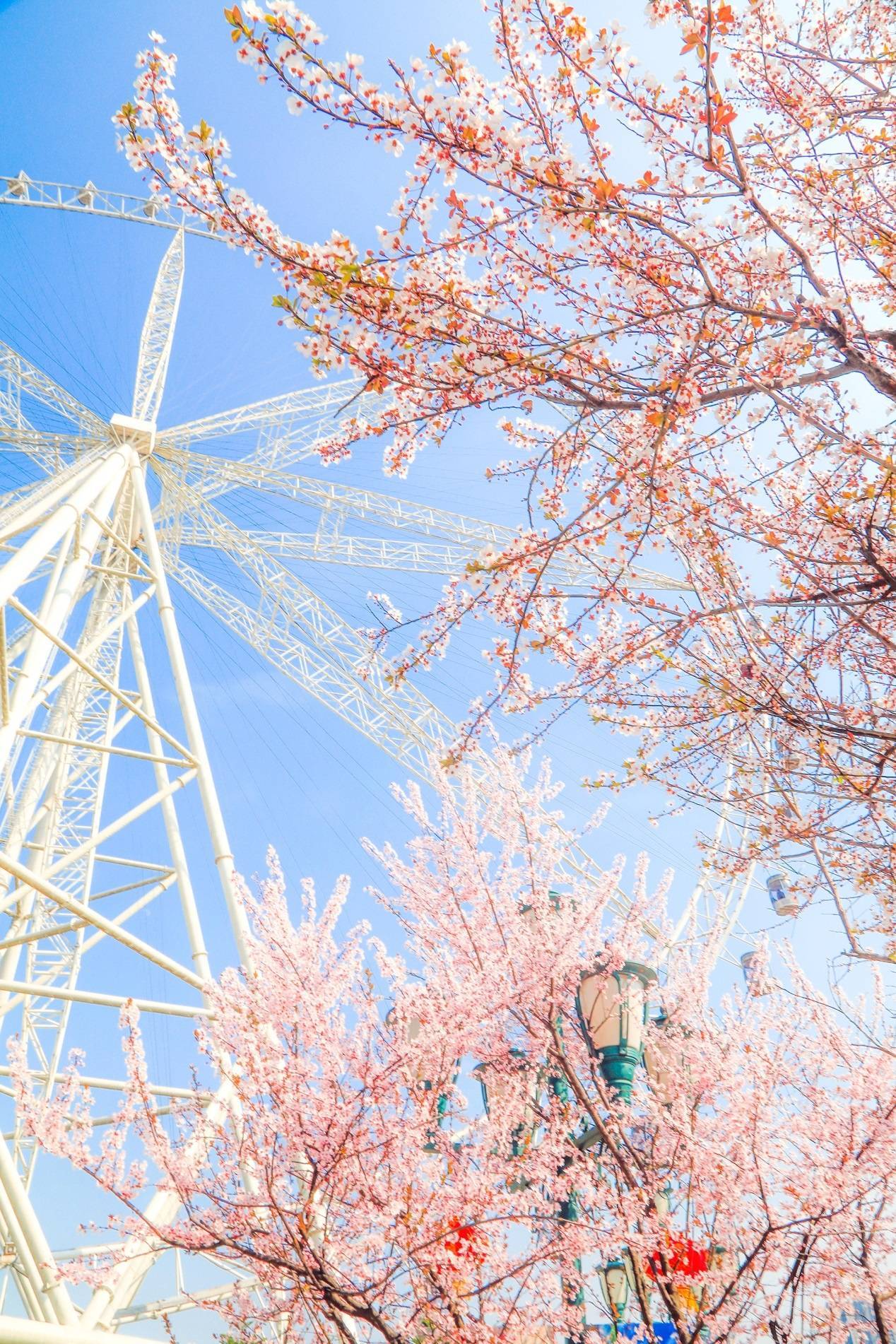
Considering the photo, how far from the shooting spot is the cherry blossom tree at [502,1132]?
12.8 ft

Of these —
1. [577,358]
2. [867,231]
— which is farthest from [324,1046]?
[867,231]

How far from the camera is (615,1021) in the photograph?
19.1ft

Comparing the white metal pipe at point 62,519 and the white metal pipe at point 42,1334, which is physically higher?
the white metal pipe at point 62,519

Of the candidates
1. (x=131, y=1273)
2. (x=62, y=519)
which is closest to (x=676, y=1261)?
(x=131, y=1273)

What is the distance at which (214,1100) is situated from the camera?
4.73 metres

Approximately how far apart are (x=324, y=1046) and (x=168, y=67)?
4.63 metres

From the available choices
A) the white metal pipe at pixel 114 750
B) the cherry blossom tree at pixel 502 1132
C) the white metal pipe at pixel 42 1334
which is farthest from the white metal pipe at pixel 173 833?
the white metal pipe at pixel 42 1334

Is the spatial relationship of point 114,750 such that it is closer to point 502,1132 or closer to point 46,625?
point 46,625

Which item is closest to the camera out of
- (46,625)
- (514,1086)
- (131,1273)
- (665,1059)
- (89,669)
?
(514,1086)

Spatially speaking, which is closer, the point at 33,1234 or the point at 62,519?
the point at 33,1234

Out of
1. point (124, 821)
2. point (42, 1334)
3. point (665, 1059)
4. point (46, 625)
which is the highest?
point (46, 625)

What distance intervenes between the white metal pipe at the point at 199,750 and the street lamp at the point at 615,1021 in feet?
8.00

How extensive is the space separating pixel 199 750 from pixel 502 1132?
17.1 feet

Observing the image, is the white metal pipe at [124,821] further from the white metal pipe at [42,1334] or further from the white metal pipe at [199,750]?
the white metal pipe at [42,1334]
